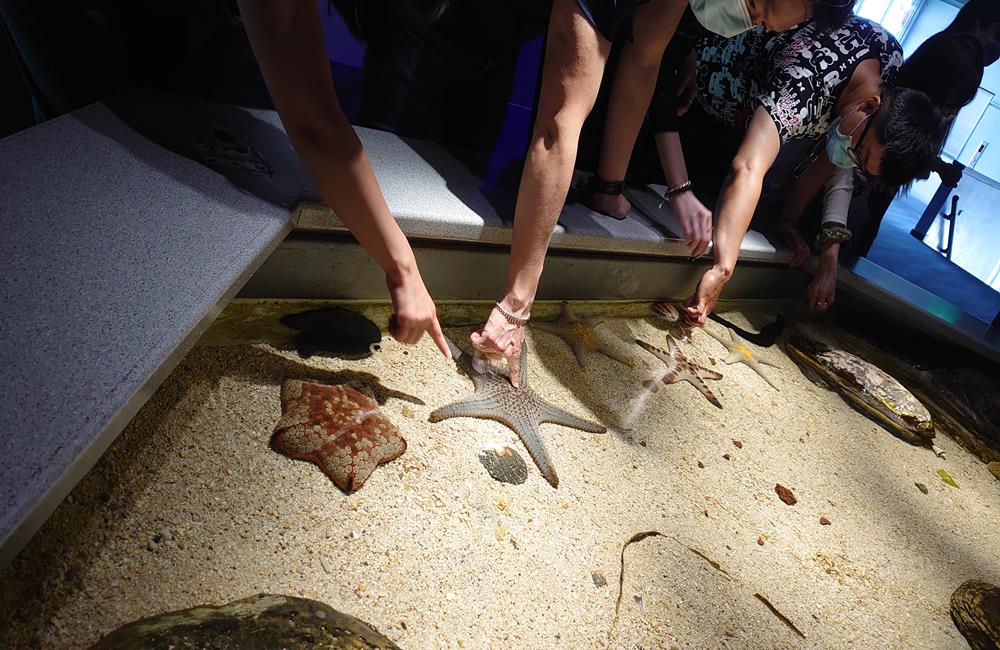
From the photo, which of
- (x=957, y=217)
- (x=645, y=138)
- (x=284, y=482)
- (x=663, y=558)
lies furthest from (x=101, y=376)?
(x=957, y=217)

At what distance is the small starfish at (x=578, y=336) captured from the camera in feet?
8.76

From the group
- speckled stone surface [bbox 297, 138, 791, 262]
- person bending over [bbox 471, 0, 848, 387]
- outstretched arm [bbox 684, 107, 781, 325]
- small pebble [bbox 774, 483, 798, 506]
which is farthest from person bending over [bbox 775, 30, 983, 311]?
small pebble [bbox 774, 483, 798, 506]

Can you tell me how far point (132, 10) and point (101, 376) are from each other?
6.27 feet

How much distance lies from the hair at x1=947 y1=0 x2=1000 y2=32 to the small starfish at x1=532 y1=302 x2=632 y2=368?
3.18 m

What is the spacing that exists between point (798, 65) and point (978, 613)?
2.58 m

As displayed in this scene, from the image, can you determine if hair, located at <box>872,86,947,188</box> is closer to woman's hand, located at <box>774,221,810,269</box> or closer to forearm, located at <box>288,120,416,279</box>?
woman's hand, located at <box>774,221,810,269</box>

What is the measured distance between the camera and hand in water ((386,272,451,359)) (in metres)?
1.54

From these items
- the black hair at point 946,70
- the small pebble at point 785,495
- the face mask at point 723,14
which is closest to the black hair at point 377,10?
the face mask at point 723,14

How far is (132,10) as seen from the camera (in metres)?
2.10

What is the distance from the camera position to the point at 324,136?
4.23ft

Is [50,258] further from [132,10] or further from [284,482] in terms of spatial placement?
[132,10]

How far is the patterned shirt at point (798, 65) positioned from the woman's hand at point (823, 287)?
110 cm

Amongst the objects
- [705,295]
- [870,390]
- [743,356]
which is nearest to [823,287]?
[870,390]

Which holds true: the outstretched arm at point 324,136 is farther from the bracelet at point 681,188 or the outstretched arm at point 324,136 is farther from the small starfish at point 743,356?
the small starfish at point 743,356
